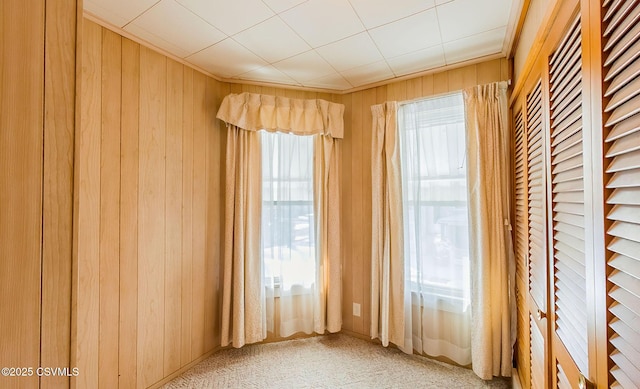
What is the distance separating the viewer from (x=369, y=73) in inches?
92.4

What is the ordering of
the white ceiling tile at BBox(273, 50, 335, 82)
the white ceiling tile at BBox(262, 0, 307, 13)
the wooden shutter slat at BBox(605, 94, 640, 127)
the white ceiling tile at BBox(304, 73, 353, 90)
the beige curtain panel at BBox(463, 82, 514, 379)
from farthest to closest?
the white ceiling tile at BBox(304, 73, 353, 90), the white ceiling tile at BBox(273, 50, 335, 82), the beige curtain panel at BBox(463, 82, 514, 379), the white ceiling tile at BBox(262, 0, 307, 13), the wooden shutter slat at BBox(605, 94, 640, 127)

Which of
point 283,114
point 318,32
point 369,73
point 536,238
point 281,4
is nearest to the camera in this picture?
point 536,238

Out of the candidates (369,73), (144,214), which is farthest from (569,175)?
(144,214)

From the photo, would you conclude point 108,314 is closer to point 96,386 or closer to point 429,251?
point 96,386

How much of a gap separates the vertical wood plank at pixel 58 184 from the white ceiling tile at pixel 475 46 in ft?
6.76

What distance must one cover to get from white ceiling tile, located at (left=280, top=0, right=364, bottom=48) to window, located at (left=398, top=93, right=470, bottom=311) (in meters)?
0.90

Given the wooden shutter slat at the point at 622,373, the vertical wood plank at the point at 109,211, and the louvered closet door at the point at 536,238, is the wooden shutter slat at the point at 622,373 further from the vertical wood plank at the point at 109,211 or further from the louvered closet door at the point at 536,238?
the vertical wood plank at the point at 109,211

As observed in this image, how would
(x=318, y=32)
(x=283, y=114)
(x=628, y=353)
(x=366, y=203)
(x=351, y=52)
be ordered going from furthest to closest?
(x=366, y=203) → (x=283, y=114) → (x=351, y=52) → (x=318, y=32) → (x=628, y=353)

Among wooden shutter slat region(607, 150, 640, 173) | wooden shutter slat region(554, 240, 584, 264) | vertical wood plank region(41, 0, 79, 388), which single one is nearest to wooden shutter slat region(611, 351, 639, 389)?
wooden shutter slat region(554, 240, 584, 264)

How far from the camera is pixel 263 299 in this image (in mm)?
2436

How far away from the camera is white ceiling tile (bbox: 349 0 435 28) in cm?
149

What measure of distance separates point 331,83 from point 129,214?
1971 millimetres

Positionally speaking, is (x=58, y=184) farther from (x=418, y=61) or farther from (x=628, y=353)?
(x=418, y=61)

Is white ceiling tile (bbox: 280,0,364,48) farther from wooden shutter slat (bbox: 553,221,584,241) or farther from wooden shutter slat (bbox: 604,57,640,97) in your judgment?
wooden shutter slat (bbox: 553,221,584,241)
